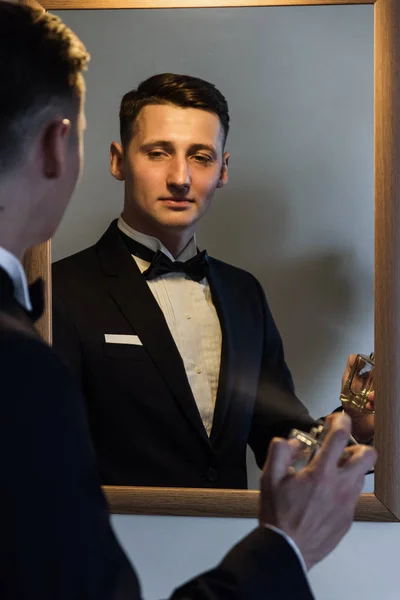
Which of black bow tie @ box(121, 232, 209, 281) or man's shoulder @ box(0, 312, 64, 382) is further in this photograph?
black bow tie @ box(121, 232, 209, 281)

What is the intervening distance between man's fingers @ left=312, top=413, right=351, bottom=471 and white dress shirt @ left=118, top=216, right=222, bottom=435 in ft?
2.06

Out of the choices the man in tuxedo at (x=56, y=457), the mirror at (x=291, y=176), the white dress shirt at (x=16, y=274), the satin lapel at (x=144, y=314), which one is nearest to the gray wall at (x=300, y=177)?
the mirror at (x=291, y=176)

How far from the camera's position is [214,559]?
1562 mm

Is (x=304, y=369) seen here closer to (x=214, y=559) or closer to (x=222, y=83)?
(x=214, y=559)

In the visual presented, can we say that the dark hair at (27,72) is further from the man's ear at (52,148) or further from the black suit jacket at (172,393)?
the black suit jacket at (172,393)

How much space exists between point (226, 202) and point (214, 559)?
64cm

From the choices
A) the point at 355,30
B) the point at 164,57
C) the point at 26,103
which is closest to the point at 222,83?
the point at 164,57

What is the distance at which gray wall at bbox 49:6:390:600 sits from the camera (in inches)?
60.1

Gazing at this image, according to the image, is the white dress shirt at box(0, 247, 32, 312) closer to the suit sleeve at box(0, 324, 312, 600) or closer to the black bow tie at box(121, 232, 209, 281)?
the suit sleeve at box(0, 324, 312, 600)

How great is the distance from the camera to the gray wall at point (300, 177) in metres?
1.53

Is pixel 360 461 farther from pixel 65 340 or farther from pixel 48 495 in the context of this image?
pixel 65 340

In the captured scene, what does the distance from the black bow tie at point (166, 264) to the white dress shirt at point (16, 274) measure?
680mm

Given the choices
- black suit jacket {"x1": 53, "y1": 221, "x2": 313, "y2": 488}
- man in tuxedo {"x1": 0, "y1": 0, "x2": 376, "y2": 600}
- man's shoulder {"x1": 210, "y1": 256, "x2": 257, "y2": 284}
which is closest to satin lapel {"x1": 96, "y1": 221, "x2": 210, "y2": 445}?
black suit jacket {"x1": 53, "y1": 221, "x2": 313, "y2": 488}

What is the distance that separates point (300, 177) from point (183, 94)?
0.26 metres
